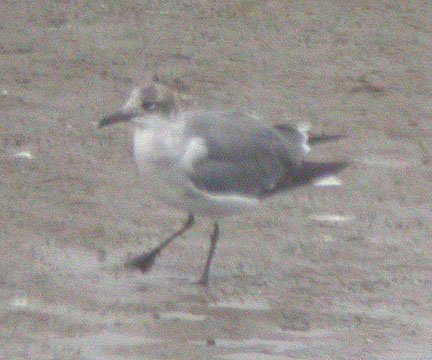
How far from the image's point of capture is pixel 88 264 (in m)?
6.89

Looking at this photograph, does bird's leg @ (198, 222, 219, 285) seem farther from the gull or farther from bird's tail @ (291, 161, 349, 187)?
bird's tail @ (291, 161, 349, 187)

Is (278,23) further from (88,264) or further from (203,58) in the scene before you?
(88,264)

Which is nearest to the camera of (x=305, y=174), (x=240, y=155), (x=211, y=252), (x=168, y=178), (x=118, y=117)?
(x=168, y=178)

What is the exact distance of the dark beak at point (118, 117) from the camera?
266 inches

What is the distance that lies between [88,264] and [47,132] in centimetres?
206

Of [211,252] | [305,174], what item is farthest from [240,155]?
[211,252]

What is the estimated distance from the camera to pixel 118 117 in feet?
22.2

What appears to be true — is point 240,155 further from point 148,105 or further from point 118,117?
point 118,117

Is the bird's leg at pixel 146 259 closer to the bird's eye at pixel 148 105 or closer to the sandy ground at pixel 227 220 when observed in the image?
the sandy ground at pixel 227 220

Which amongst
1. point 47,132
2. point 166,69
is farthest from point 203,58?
point 47,132

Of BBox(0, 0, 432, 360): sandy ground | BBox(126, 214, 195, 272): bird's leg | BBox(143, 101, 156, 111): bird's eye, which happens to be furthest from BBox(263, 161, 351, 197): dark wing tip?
BBox(143, 101, 156, 111): bird's eye

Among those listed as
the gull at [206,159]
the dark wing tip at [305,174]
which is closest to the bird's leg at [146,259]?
the gull at [206,159]

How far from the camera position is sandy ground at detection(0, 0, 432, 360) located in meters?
6.27

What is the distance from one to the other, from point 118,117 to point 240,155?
71 centimetres
